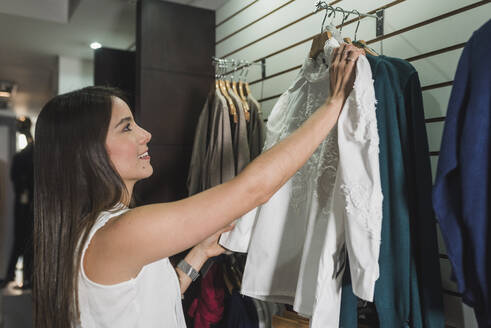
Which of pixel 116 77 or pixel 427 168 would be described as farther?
pixel 116 77

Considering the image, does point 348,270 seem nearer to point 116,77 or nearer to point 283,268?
point 283,268

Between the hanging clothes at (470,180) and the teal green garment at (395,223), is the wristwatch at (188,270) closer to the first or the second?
the teal green garment at (395,223)

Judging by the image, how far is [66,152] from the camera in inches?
53.0

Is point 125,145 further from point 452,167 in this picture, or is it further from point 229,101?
point 229,101

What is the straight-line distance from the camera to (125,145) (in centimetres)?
142

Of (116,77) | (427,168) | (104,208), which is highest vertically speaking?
(116,77)

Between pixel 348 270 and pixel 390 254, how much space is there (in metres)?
0.15

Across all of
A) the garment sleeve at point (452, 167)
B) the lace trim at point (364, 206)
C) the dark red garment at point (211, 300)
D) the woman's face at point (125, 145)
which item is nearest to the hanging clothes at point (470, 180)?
the garment sleeve at point (452, 167)

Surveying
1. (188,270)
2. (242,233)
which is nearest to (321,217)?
(242,233)

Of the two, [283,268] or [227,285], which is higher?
[283,268]

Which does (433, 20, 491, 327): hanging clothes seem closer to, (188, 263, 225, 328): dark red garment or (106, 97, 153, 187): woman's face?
(106, 97, 153, 187): woman's face

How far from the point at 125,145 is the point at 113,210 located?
22 cm

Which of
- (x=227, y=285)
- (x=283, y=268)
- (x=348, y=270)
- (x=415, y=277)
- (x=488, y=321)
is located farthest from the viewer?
(x=227, y=285)

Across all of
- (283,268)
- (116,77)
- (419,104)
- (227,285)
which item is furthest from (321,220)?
(116,77)
